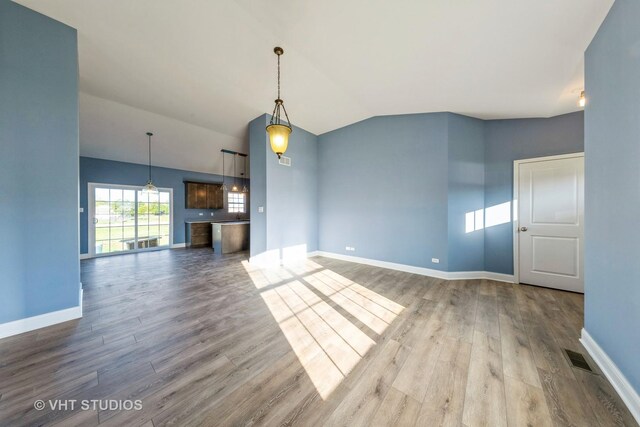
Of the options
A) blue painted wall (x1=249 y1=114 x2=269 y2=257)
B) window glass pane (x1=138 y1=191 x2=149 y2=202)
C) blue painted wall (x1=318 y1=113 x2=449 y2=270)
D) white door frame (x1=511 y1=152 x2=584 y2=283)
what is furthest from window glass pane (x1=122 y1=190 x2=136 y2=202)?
white door frame (x1=511 y1=152 x2=584 y2=283)

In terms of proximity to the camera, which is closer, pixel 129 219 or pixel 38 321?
pixel 38 321

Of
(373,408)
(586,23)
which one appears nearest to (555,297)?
(586,23)

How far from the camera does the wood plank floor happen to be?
4.30 ft

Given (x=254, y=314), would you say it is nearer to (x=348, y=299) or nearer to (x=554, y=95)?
(x=348, y=299)

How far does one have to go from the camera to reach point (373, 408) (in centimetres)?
134

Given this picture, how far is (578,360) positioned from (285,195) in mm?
4671

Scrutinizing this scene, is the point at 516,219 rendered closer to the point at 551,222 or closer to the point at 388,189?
the point at 551,222

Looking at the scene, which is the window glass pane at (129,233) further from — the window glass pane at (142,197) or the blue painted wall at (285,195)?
the blue painted wall at (285,195)

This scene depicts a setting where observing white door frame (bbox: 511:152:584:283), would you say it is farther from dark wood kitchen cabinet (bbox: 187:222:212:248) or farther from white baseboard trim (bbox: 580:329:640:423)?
dark wood kitchen cabinet (bbox: 187:222:212:248)

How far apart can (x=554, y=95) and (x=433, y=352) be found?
12.8 feet

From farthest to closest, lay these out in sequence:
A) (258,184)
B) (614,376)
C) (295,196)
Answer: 1. (295,196)
2. (258,184)
3. (614,376)

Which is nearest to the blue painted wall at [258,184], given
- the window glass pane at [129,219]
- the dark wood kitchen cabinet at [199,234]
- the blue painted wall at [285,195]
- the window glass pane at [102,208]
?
the blue painted wall at [285,195]

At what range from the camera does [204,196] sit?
7.82 metres

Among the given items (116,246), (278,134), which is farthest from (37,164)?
(116,246)
